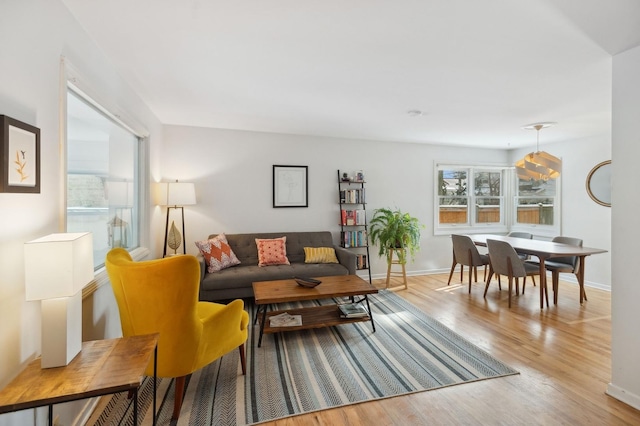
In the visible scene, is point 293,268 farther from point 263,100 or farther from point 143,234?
point 263,100

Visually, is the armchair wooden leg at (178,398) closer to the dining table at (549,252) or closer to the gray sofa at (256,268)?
the gray sofa at (256,268)

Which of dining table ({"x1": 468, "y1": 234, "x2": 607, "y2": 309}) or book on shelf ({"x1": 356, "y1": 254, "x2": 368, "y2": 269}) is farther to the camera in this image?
book on shelf ({"x1": 356, "y1": 254, "x2": 368, "y2": 269})

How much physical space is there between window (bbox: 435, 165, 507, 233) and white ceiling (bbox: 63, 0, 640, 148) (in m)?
2.01

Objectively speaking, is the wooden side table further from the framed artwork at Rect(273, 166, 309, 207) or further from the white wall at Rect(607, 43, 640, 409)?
the framed artwork at Rect(273, 166, 309, 207)

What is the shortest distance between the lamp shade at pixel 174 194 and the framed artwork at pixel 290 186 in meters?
1.28

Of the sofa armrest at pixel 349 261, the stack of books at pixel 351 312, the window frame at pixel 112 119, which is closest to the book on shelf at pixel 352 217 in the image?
the sofa armrest at pixel 349 261

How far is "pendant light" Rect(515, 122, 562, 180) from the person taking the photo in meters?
3.62

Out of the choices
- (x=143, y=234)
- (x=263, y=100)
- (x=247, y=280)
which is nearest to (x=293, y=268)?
(x=247, y=280)

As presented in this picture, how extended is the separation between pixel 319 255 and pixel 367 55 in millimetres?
2694

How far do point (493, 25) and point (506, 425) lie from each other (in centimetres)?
236

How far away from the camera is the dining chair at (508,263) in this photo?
3.68m

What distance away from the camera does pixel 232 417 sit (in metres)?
1.83

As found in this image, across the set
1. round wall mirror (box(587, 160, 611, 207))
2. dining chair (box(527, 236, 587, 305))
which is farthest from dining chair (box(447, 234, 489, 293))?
round wall mirror (box(587, 160, 611, 207))

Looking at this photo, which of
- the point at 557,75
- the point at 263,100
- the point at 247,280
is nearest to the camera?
the point at 557,75
